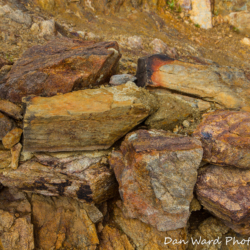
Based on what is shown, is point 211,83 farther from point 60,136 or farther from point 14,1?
point 14,1

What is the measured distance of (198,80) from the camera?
4.45m

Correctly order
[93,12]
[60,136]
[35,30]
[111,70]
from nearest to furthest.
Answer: [60,136] < [111,70] < [35,30] < [93,12]

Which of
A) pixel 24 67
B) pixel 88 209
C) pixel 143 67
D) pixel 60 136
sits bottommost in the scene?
pixel 88 209

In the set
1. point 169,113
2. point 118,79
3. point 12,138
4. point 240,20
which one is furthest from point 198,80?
point 240,20

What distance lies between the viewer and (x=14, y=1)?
7125 millimetres

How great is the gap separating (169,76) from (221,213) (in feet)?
9.45

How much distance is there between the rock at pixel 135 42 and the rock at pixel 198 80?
3.14 meters

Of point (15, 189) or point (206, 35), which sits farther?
point (206, 35)

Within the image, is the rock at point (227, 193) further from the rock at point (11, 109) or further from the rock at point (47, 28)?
the rock at point (47, 28)

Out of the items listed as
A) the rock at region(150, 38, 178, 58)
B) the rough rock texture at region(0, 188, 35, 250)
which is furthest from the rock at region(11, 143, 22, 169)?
the rock at region(150, 38, 178, 58)

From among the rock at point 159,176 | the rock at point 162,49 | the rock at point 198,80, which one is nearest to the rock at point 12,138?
the rock at point 159,176

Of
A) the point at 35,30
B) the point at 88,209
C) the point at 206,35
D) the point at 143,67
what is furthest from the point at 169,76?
the point at 206,35

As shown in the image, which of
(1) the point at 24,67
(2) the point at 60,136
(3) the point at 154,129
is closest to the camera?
(2) the point at 60,136

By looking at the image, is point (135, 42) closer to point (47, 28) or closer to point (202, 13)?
point (47, 28)
